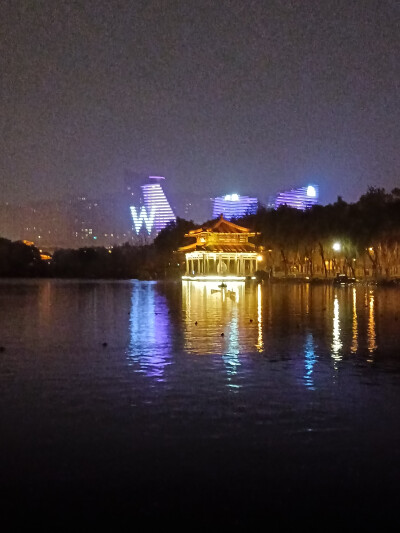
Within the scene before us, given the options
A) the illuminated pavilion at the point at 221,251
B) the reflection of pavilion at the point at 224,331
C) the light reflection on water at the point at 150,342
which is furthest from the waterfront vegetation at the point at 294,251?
the light reflection on water at the point at 150,342

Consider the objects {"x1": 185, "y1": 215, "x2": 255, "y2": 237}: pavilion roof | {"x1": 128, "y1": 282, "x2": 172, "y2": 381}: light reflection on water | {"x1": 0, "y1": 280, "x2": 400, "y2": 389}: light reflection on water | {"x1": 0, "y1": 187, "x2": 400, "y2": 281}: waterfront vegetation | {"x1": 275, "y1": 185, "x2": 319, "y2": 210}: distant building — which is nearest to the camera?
{"x1": 128, "y1": 282, "x2": 172, "y2": 381}: light reflection on water

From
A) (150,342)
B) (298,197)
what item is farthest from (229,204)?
(150,342)

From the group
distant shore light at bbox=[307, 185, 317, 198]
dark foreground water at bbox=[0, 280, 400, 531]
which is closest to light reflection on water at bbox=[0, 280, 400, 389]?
dark foreground water at bbox=[0, 280, 400, 531]

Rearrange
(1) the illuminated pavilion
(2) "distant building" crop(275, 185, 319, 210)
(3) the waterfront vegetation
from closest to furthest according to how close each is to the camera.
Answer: (3) the waterfront vegetation, (1) the illuminated pavilion, (2) "distant building" crop(275, 185, 319, 210)

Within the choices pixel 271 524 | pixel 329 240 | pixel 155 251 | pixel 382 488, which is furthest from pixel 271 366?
pixel 155 251

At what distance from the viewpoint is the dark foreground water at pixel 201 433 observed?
5.86m

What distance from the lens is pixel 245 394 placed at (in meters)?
10.5

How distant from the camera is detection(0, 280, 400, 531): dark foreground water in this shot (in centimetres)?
586

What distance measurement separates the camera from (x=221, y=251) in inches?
3177

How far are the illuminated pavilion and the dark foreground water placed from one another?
64187mm

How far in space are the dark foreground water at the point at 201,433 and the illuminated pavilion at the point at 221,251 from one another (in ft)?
211

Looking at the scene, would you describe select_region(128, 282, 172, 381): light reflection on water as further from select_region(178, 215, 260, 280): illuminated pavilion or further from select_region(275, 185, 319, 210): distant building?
select_region(275, 185, 319, 210): distant building

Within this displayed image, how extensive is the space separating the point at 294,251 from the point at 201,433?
72.9m

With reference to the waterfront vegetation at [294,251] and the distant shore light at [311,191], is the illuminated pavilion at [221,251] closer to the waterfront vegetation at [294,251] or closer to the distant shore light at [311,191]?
the waterfront vegetation at [294,251]
